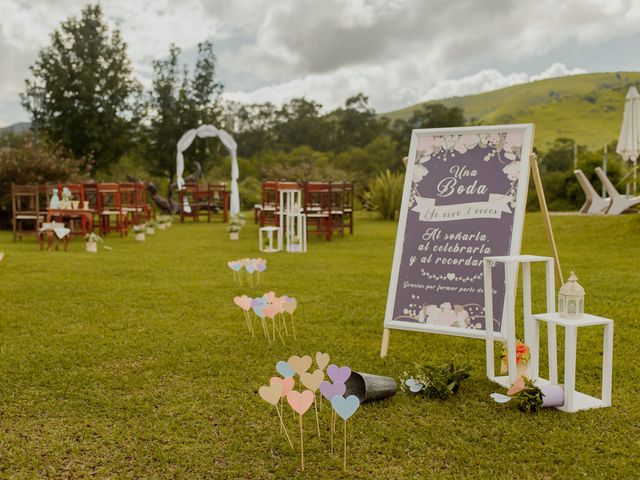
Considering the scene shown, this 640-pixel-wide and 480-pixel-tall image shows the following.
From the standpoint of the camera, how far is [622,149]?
49.4 ft

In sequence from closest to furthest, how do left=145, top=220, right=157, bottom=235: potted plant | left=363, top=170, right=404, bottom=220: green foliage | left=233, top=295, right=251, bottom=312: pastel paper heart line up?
left=233, top=295, right=251, bottom=312: pastel paper heart
left=145, top=220, right=157, bottom=235: potted plant
left=363, top=170, right=404, bottom=220: green foliage

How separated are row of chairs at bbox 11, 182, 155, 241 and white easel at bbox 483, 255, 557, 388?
980 cm

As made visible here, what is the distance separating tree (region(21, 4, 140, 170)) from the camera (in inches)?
1042

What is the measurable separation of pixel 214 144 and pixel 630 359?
1085 inches

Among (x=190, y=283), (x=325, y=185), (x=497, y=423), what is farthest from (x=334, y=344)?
(x=325, y=185)

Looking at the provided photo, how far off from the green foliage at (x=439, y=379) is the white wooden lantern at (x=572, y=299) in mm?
721

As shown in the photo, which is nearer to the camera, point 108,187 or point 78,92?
point 108,187

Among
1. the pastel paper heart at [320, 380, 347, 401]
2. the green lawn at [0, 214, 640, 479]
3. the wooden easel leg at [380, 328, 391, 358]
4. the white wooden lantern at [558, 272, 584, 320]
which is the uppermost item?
the white wooden lantern at [558, 272, 584, 320]

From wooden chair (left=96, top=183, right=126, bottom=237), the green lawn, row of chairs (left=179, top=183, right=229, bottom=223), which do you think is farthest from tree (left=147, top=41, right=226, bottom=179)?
the green lawn

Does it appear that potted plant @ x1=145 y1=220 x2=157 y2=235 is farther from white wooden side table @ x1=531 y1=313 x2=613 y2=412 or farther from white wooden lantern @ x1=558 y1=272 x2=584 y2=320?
white wooden lantern @ x1=558 y1=272 x2=584 y2=320

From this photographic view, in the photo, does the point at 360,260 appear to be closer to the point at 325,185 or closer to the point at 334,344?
the point at 325,185

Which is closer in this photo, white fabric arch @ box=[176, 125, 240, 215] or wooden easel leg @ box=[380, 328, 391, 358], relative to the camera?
wooden easel leg @ box=[380, 328, 391, 358]

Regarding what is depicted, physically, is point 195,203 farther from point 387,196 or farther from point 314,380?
point 314,380

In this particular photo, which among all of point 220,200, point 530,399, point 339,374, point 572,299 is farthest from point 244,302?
point 220,200
